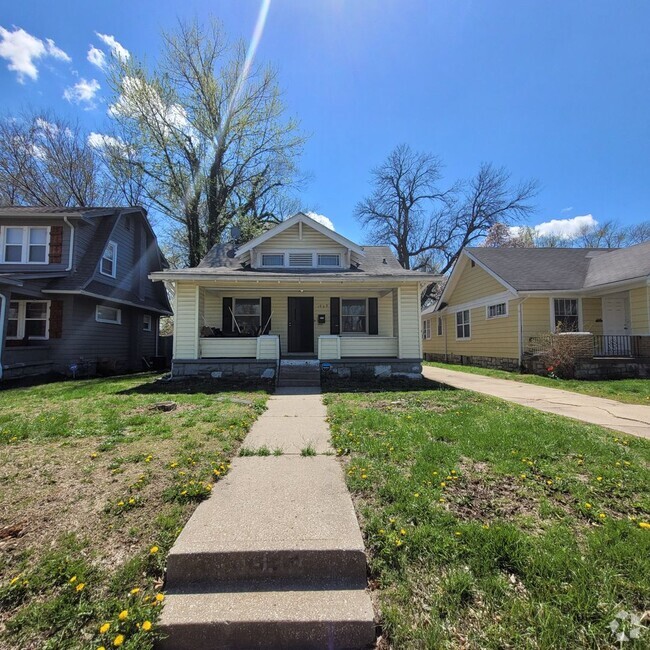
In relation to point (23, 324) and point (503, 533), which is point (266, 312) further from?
point (503, 533)

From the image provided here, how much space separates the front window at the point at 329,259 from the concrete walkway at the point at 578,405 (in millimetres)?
6006

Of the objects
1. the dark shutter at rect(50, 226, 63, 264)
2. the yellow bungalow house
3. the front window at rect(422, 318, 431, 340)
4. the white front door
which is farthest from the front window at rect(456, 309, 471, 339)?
the dark shutter at rect(50, 226, 63, 264)

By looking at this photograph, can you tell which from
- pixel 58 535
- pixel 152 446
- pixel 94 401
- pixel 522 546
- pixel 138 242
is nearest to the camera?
pixel 522 546

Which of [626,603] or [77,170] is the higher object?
[77,170]

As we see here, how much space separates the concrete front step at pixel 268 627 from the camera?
1855mm

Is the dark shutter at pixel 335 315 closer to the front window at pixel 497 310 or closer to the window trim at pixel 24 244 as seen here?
the front window at pixel 497 310

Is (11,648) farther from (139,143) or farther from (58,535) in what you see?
(139,143)

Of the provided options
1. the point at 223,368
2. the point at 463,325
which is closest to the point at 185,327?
the point at 223,368

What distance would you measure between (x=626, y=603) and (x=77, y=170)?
27537mm

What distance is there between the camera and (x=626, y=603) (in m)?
1.92

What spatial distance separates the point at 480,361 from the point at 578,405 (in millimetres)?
9297

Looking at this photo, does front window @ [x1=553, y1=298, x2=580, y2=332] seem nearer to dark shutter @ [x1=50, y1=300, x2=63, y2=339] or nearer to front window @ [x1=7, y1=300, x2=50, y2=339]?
dark shutter @ [x1=50, y1=300, x2=63, y2=339]

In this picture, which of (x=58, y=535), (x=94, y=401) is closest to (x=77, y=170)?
(x=94, y=401)

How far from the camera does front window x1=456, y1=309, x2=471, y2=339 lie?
17.8 meters
